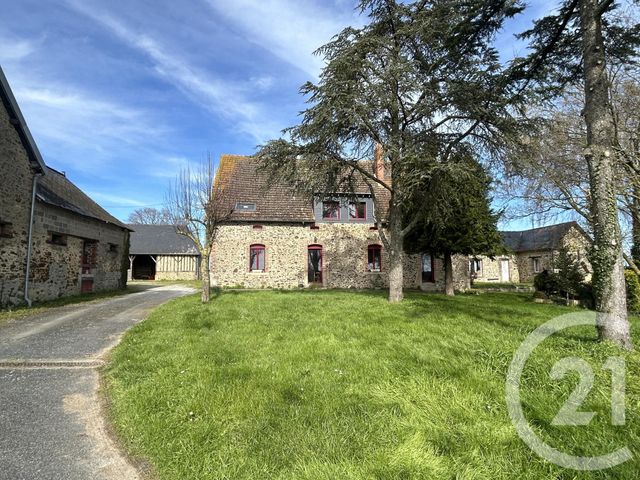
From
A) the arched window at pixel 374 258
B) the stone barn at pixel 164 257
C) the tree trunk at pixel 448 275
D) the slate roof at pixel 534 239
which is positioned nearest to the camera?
the tree trunk at pixel 448 275

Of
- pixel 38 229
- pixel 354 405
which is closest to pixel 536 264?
pixel 354 405

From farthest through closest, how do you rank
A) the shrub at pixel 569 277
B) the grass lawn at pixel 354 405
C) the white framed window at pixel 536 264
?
the white framed window at pixel 536 264
the shrub at pixel 569 277
the grass lawn at pixel 354 405

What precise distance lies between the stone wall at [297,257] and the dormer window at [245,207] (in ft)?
3.12

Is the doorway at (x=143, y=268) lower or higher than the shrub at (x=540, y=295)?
higher

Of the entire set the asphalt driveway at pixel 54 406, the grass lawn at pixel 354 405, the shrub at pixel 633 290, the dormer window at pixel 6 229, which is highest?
the dormer window at pixel 6 229

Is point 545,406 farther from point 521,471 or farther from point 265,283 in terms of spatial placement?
point 265,283

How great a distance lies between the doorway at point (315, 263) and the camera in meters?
20.7

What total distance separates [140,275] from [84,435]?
36.7 m

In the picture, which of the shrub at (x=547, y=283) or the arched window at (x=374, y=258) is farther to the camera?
the arched window at (x=374, y=258)

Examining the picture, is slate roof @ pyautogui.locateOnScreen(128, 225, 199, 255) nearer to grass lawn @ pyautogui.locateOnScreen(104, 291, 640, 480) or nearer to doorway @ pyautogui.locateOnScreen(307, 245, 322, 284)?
doorway @ pyautogui.locateOnScreen(307, 245, 322, 284)

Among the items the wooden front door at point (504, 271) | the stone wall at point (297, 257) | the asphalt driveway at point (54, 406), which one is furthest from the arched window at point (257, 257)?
the wooden front door at point (504, 271)

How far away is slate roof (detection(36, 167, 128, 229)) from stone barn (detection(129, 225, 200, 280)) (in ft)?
48.7

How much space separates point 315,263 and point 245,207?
520 cm

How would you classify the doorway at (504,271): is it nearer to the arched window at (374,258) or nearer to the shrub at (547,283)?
the shrub at (547,283)
